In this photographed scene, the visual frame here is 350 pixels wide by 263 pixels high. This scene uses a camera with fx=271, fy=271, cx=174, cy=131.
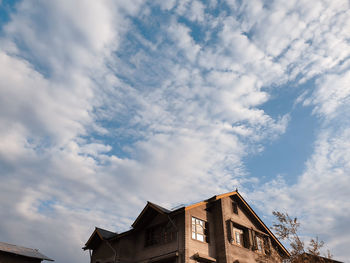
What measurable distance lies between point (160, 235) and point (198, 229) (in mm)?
3691

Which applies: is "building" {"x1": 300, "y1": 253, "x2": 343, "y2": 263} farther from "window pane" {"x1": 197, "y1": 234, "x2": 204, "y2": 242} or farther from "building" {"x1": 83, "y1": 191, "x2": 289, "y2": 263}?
"window pane" {"x1": 197, "y1": 234, "x2": 204, "y2": 242}

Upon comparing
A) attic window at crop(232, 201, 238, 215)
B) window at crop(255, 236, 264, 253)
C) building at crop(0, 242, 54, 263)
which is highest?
attic window at crop(232, 201, 238, 215)

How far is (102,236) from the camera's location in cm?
2817

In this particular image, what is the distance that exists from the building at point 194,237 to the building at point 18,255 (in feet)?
23.6

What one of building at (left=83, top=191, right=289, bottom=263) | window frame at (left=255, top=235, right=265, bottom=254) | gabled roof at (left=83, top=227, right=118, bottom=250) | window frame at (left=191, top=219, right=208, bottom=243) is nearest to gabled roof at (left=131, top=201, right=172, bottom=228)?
building at (left=83, top=191, right=289, bottom=263)

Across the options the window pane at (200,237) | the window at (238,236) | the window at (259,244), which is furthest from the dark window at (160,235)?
the window at (259,244)

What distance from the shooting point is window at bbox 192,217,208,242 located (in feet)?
77.4

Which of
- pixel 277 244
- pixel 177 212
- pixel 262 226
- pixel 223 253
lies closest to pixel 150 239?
pixel 177 212

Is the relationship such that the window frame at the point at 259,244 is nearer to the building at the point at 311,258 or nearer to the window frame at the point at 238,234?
the window frame at the point at 238,234

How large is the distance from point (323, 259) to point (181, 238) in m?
10.8

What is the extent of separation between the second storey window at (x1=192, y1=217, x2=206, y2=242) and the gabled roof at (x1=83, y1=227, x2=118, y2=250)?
9674 millimetres

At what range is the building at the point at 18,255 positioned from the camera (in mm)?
28547

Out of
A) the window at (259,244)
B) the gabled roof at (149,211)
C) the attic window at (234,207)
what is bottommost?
the window at (259,244)

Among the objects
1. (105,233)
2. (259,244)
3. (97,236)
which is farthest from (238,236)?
(97,236)
